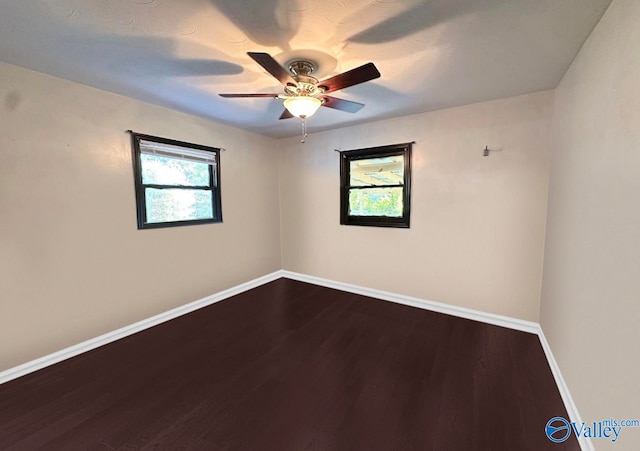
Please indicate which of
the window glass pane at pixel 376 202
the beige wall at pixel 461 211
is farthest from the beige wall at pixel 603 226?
the window glass pane at pixel 376 202

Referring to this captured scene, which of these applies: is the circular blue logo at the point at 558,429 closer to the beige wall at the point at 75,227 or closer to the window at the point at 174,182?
the beige wall at the point at 75,227

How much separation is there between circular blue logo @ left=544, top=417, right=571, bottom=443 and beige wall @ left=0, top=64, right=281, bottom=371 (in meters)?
3.48

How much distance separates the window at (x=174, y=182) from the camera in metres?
2.74

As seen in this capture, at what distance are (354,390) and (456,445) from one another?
2.21ft

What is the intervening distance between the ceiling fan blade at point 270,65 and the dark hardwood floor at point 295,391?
2192mm

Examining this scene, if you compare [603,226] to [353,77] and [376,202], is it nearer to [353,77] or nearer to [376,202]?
[353,77]

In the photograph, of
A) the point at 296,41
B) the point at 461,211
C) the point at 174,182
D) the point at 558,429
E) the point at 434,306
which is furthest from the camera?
the point at 434,306

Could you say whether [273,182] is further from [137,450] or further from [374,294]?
[137,450]

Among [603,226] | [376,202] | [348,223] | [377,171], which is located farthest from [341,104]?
[348,223]

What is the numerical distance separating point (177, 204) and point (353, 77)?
8.35ft

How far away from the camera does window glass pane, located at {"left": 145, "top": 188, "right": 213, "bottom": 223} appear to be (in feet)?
9.41

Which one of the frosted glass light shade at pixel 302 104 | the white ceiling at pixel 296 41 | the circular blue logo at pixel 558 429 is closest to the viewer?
the white ceiling at pixel 296 41

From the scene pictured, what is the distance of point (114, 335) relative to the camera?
101 inches

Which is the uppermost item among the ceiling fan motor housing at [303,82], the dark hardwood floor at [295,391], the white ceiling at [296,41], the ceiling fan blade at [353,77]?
the white ceiling at [296,41]
